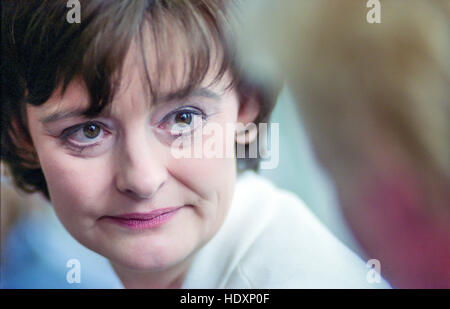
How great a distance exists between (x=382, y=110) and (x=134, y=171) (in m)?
0.36

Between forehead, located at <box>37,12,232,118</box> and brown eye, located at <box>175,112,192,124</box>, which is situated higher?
forehead, located at <box>37,12,232,118</box>

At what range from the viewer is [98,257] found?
2.40ft

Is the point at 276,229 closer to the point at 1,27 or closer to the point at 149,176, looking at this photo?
the point at 149,176

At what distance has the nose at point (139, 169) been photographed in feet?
2.02

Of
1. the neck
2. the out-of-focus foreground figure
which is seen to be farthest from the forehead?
the neck

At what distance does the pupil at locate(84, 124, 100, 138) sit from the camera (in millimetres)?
628

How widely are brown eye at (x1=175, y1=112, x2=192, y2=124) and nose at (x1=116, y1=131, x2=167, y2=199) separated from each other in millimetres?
46

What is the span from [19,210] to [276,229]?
1.36ft

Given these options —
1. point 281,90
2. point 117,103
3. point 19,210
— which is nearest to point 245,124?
point 281,90

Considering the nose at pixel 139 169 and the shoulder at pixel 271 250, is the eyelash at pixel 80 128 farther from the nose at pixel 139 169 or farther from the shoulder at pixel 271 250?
the shoulder at pixel 271 250

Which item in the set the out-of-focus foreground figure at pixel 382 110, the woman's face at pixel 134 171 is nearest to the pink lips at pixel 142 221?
the woman's face at pixel 134 171

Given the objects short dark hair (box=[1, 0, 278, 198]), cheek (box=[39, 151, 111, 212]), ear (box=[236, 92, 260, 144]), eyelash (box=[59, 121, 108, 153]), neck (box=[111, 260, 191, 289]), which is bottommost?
neck (box=[111, 260, 191, 289])

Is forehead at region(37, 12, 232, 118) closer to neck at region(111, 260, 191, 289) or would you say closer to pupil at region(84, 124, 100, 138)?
pupil at region(84, 124, 100, 138)
